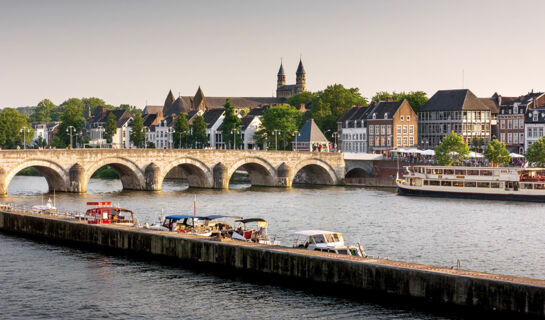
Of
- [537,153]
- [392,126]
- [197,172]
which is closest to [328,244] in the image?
[197,172]

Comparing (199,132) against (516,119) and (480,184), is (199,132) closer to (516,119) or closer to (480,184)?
(516,119)

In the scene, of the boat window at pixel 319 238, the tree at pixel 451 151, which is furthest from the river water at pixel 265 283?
the tree at pixel 451 151

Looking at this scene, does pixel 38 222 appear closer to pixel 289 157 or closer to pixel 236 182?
pixel 289 157

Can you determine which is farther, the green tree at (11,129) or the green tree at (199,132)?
the green tree at (11,129)

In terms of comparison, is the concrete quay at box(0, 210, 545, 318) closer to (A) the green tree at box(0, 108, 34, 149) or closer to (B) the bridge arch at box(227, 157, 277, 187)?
(B) the bridge arch at box(227, 157, 277, 187)

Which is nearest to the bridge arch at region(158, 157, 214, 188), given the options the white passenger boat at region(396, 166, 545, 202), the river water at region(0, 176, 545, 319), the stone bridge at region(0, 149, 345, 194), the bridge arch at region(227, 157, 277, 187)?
the stone bridge at region(0, 149, 345, 194)

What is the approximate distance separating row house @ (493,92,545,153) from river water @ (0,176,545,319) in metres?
51.9

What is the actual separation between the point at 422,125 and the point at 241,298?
122947 mm

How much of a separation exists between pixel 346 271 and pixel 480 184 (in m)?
66.1

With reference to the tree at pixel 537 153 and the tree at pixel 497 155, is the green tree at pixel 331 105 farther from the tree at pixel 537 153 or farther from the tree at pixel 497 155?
the tree at pixel 537 153

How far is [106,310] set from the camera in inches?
1421

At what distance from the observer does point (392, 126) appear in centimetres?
14925

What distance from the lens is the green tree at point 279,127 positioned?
15888cm

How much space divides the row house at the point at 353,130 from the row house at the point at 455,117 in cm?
1067
